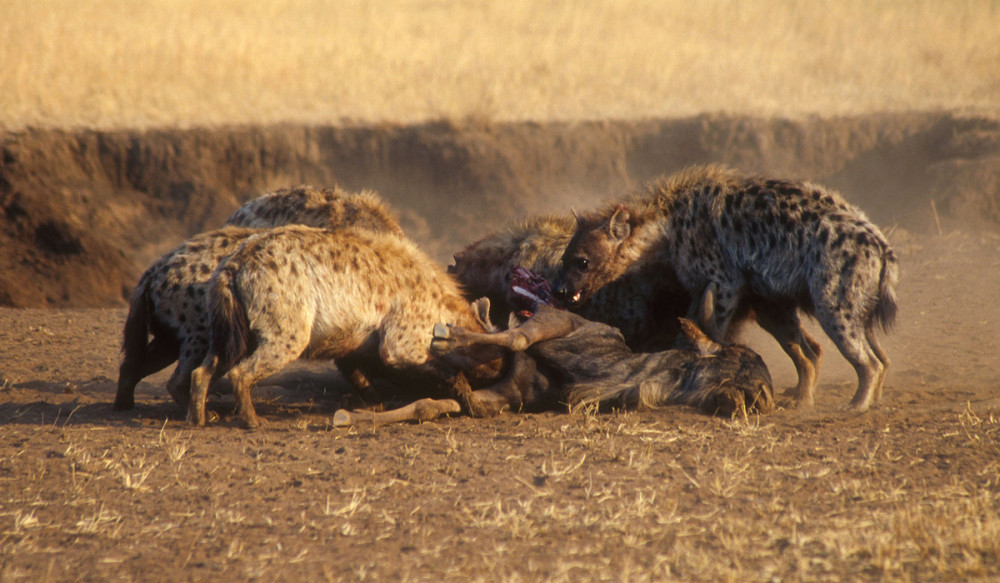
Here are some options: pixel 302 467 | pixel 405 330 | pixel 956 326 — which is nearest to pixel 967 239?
pixel 956 326

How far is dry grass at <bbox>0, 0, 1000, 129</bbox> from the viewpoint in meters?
12.4

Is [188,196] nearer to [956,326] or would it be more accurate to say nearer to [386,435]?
[386,435]

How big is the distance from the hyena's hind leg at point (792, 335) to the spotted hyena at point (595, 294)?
0.50 m

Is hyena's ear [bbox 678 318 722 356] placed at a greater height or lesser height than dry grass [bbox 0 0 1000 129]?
lesser

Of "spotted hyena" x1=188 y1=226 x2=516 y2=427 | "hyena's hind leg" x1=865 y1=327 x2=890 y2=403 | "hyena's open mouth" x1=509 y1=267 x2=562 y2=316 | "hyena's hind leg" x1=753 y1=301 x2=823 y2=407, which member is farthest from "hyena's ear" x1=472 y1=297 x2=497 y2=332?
"hyena's hind leg" x1=865 y1=327 x2=890 y2=403

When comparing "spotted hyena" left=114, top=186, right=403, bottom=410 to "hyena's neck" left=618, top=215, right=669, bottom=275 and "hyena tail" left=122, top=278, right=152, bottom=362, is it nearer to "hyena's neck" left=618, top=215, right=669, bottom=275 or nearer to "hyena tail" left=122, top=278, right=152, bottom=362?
"hyena tail" left=122, top=278, right=152, bottom=362

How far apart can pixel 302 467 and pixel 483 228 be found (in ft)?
26.4

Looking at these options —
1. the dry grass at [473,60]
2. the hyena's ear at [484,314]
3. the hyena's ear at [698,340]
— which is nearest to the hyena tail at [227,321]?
the hyena's ear at [484,314]

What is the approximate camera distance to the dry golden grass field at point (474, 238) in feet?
9.95

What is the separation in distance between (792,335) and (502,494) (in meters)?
2.85

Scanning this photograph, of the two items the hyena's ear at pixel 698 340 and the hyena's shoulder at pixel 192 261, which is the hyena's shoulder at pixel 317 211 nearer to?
the hyena's shoulder at pixel 192 261

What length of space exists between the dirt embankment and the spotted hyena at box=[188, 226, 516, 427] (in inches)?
235

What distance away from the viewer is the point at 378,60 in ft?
46.5

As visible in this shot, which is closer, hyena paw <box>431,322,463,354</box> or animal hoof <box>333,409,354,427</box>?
animal hoof <box>333,409,354,427</box>
